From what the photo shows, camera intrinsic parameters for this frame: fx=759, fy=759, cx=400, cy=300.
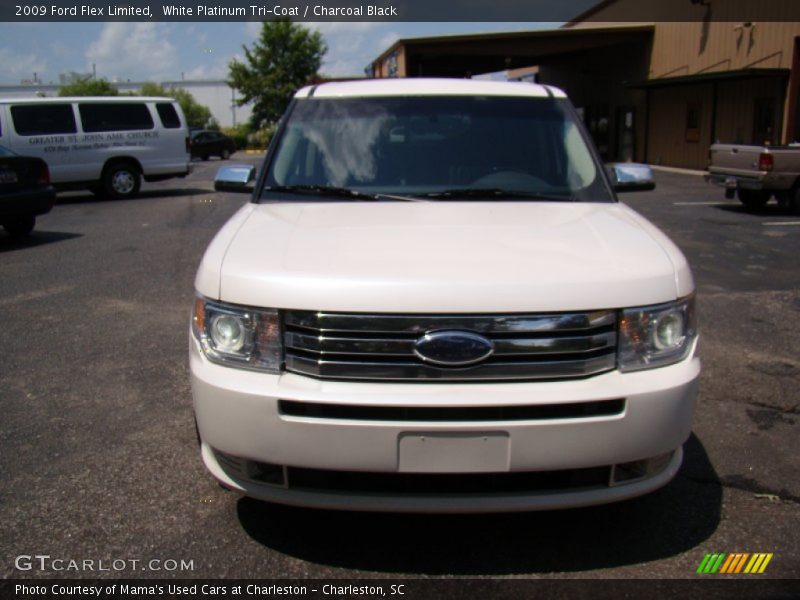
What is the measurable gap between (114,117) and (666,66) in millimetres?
19505

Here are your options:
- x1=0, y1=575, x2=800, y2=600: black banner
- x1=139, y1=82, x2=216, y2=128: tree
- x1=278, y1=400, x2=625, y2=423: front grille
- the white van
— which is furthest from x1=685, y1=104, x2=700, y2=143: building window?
x1=139, y1=82, x2=216, y2=128: tree

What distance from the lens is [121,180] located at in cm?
1706

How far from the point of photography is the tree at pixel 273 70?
56250 millimetres

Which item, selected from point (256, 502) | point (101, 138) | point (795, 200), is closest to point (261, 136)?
point (101, 138)

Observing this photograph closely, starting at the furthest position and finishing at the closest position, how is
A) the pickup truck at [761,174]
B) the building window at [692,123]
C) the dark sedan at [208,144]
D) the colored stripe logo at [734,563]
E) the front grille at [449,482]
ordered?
the dark sedan at [208,144], the building window at [692,123], the pickup truck at [761,174], the colored stripe logo at [734,563], the front grille at [449,482]

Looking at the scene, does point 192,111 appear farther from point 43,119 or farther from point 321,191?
point 321,191

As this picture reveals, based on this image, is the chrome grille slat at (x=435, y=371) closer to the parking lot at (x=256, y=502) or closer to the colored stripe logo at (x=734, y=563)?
the parking lot at (x=256, y=502)

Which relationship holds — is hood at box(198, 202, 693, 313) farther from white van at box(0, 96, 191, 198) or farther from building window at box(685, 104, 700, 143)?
building window at box(685, 104, 700, 143)

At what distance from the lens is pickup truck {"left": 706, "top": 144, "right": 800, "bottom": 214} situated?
13.2 m

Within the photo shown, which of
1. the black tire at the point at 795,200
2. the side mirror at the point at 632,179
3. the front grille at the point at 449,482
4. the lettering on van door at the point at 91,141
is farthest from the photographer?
the lettering on van door at the point at 91,141

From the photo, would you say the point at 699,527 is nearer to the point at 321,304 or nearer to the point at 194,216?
the point at 321,304

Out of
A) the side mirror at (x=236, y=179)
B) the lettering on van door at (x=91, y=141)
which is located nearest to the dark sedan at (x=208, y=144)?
the lettering on van door at (x=91, y=141)

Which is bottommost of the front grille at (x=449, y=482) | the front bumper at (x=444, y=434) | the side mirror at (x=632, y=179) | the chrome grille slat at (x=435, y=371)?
the front grille at (x=449, y=482)

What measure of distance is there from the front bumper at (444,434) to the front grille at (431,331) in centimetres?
4
